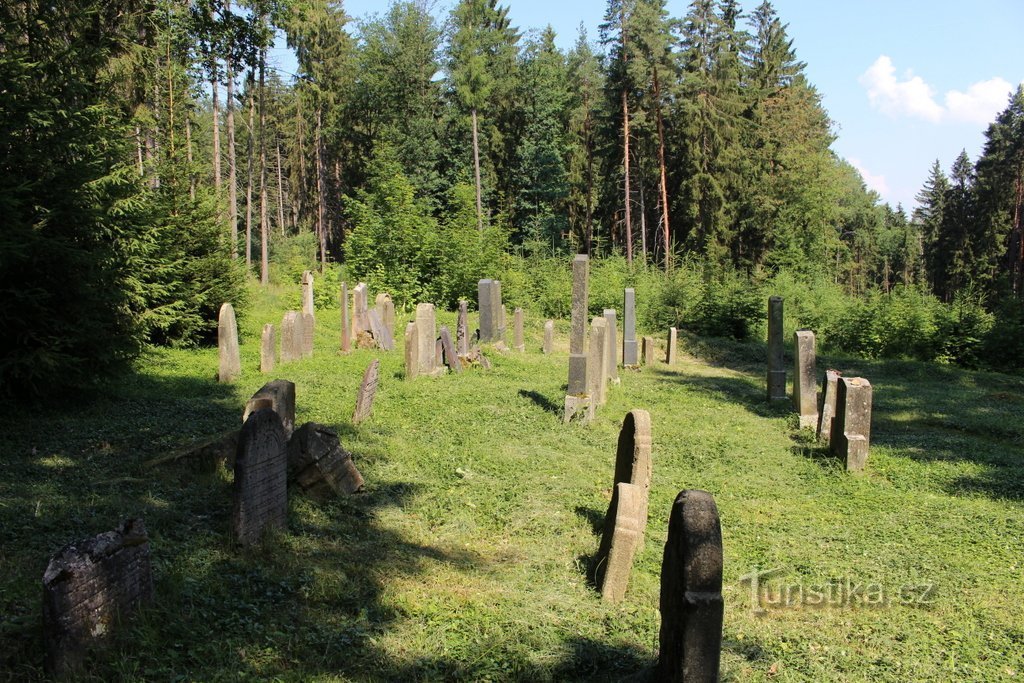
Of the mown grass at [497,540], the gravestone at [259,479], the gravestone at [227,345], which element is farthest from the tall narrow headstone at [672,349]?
the gravestone at [259,479]

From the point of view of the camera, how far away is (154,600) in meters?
4.50

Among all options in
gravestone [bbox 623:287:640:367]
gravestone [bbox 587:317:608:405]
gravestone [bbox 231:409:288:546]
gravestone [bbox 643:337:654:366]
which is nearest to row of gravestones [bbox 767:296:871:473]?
gravestone [bbox 587:317:608:405]

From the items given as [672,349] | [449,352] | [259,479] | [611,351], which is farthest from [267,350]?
[672,349]

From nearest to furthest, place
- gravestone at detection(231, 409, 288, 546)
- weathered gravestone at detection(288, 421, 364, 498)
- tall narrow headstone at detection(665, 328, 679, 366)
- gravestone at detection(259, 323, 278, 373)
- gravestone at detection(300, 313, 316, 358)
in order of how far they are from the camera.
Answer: gravestone at detection(231, 409, 288, 546) → weathered gravestone at detection(288, 421, 364, 498) → gravestone at detection(259, 323, 278, 373) → gravestone at detection(300, 313, 316, 358) → tall narrow headstone at detection(665, 328, 679, 366)

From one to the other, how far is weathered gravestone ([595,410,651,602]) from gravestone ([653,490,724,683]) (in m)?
1.69

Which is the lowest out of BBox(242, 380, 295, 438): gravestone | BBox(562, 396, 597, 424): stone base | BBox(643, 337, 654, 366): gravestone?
BBox(562, 396, 597, 424): stone base

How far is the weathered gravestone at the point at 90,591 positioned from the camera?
12.5 feet

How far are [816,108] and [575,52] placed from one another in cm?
1922

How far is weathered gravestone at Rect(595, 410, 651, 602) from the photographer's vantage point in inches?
231

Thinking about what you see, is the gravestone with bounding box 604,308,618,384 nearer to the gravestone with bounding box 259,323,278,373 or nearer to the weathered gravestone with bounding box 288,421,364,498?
the gravestone with bounding box 259,323,278,373

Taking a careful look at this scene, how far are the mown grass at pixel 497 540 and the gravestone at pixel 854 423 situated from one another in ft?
0.79

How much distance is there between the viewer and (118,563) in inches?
167

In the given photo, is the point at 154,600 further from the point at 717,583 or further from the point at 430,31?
the point at 430,31

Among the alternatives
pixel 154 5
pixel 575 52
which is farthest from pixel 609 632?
pixel 575 52
